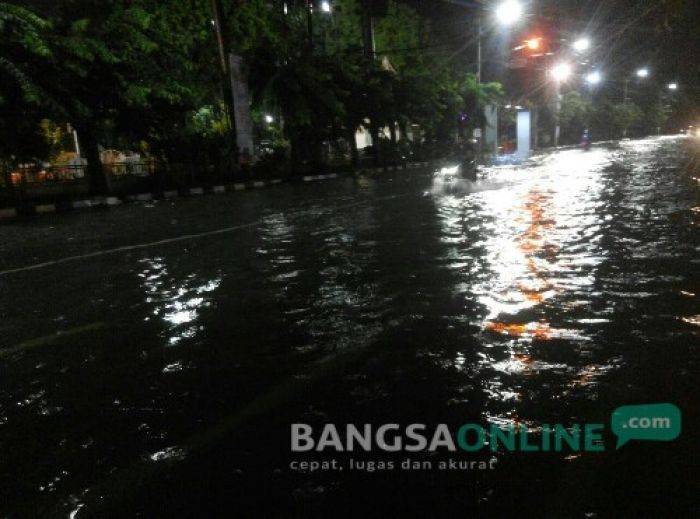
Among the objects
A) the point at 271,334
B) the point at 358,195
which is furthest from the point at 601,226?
the point at 358,195

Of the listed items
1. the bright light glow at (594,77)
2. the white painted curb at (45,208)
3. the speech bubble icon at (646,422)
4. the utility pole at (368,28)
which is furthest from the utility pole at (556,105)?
the speech bubble icon at (646,422)

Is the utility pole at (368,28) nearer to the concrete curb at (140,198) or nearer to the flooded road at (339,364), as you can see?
the concrete curb at (140,198)

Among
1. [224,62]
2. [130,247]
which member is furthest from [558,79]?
[130,247]

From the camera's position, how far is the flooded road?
241 centimetres

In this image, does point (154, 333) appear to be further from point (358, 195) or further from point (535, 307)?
point (358, 195)

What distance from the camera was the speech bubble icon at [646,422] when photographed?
2.72m

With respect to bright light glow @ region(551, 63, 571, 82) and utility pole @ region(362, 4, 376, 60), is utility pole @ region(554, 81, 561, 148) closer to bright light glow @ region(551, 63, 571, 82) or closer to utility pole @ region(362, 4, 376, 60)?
bright light glow @ region(551, 63, 571, 82)

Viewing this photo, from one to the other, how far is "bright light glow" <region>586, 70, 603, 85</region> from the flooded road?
216 feet

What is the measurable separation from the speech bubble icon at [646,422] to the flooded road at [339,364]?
70 millimetres

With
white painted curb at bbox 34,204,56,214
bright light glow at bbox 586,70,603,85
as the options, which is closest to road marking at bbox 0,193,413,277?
white painted curb at bbox 34,204,56,214

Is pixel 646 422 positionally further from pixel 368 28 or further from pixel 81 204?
pixel 368 28

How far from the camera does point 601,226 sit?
337 inches

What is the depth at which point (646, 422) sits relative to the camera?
111 inches

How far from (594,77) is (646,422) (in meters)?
73.2
